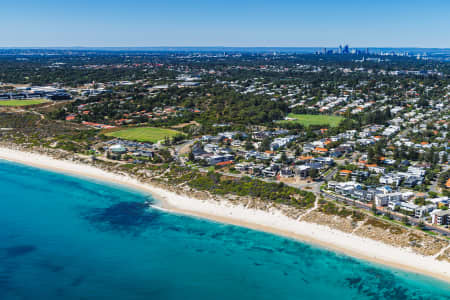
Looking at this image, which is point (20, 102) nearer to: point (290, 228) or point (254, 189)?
point (254, 189)

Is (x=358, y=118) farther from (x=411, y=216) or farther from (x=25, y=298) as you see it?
(x=25, y=298)

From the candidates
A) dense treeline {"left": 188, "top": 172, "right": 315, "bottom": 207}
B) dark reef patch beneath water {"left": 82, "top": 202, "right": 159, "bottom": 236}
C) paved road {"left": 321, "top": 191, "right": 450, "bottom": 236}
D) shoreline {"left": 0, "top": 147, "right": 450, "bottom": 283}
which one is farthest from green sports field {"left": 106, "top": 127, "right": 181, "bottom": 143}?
paved road {"left": 321, "top": 191, "right": 450, "bottom": 236}

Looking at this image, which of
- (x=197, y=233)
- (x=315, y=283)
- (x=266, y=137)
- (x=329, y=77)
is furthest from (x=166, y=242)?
(x=329, y=77)

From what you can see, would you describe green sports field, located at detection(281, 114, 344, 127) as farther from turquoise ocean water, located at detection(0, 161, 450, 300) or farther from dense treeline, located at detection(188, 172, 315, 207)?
turquoise ocean water, located at detection(0, 161, 450, 300)

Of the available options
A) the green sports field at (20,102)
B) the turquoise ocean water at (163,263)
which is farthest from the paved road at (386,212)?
the green sports field at (20,102)

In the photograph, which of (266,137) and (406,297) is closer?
(406,297)

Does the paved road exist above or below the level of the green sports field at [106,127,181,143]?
below

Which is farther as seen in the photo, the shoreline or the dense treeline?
the dense treeline
